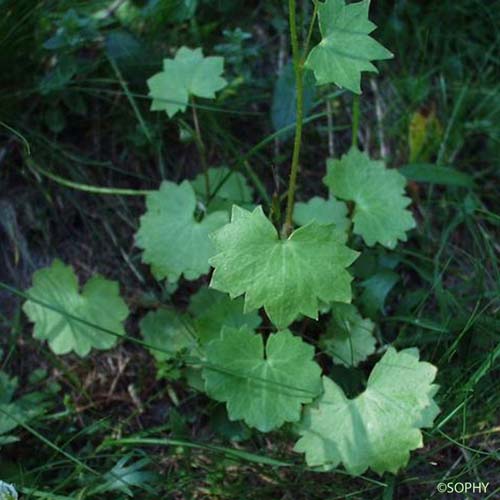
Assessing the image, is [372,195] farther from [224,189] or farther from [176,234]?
[176,234]

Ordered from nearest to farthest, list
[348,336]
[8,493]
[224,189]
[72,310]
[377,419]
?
[8,493] → [377,419] → [348,336] → [72,310] → [224,189]

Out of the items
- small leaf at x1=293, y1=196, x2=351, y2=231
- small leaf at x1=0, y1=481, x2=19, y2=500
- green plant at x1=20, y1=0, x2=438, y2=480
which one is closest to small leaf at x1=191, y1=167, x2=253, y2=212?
green plant at x1=20, y1=0, x2=438, y2=480

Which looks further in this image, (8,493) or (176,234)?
(176,234)

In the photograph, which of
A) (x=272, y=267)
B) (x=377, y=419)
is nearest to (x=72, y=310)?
(x=272, y=267)

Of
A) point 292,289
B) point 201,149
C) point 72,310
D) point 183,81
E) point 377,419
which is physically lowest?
point 377,419

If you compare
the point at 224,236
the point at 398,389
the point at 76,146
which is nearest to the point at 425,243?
Result: the point at 398,389

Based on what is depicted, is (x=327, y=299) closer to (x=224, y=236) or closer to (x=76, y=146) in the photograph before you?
(x=224, y=236)

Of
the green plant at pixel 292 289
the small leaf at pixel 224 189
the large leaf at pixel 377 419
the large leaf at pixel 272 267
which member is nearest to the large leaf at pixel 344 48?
the green plant at pixel 292 289
